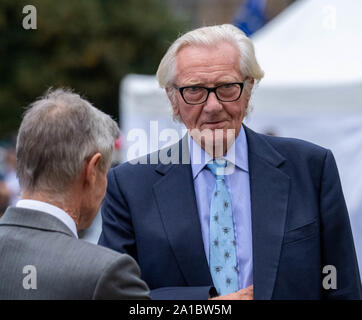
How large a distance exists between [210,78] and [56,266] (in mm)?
1052

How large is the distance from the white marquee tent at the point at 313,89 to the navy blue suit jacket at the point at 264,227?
9.85 ft

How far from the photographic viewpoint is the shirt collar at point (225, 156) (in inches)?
110

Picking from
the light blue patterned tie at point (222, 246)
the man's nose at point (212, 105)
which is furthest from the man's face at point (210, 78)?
the light blue patterned tie at point (222, 246)

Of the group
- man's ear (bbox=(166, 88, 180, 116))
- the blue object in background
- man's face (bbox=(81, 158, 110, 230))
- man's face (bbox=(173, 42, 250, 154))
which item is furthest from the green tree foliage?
man's face (bbox=(81, 158, 110, 230))

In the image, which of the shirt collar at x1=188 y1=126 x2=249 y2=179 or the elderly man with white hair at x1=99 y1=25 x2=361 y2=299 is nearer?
the elderly man with white hair at x1=99 y1=25 x2=361 y2=299

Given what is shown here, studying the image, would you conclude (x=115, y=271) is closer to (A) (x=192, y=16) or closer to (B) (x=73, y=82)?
(B) (x=73, y=82)

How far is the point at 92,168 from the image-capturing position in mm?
2186

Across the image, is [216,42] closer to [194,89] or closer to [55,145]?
[194,89]

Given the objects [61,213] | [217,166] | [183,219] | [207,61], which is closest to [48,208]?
[61,213]

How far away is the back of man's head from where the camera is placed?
213cm

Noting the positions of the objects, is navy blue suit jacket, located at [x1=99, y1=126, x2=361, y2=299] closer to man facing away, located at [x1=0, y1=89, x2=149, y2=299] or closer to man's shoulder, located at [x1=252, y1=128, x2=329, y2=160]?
man's shoulder, located at [x1=252, y1=128, x2=329, y2=160]

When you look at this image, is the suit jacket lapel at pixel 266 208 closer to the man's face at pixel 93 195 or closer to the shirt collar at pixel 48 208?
the man's face at pixel 93 195

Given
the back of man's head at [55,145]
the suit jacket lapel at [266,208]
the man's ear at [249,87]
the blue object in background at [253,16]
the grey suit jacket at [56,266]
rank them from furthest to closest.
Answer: the blue object in background at [253,16] → the man's ear at [249,87] → the suit jacket lapel at [266,208] → the back of man's head at [55,145] → the grey suit jacket at [56,266]

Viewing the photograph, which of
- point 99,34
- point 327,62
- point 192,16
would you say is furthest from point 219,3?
point 327,62
